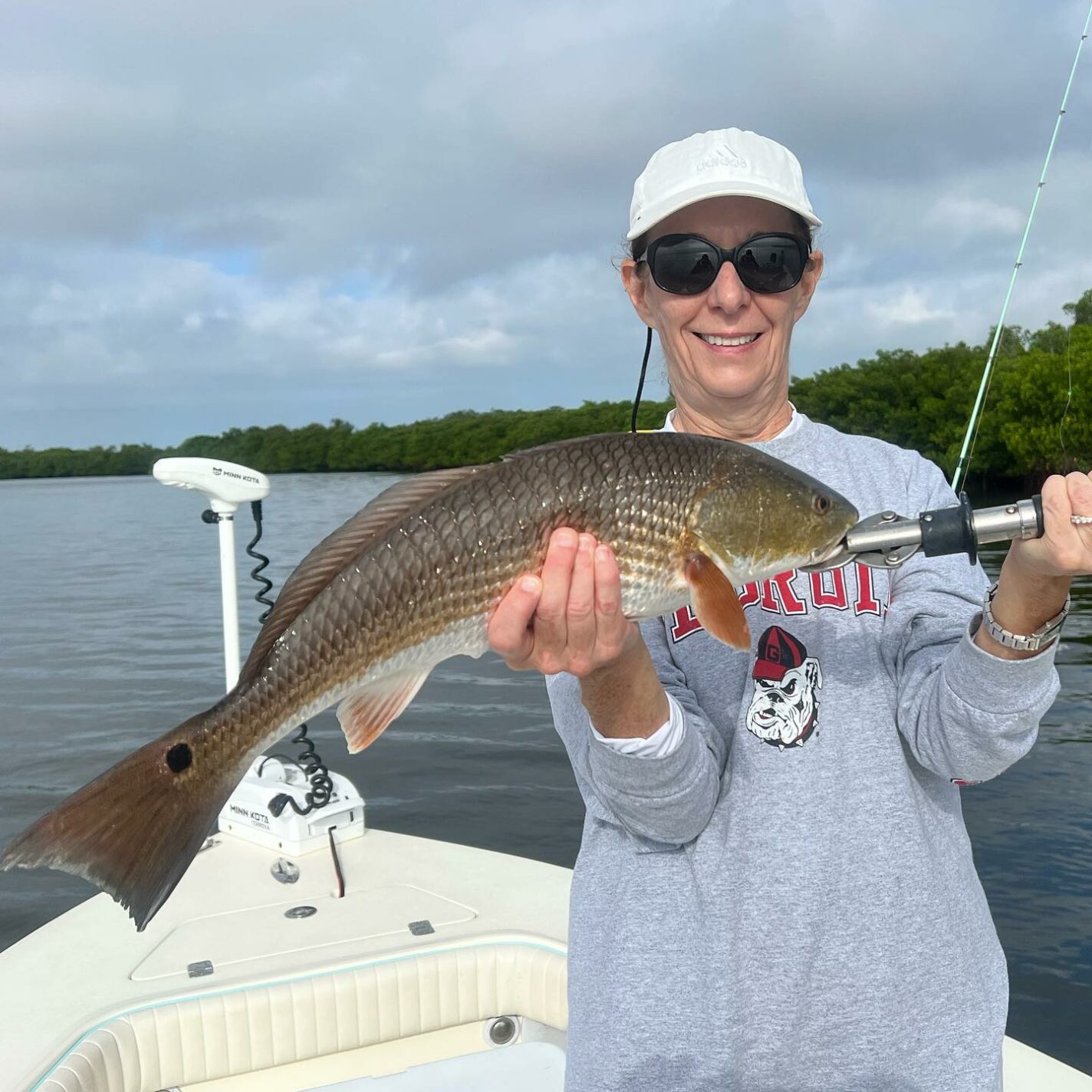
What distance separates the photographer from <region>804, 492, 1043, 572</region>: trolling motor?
1.96m

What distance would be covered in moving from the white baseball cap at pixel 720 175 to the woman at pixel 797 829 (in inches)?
0.5

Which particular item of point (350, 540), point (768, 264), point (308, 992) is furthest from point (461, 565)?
point (308, 992)

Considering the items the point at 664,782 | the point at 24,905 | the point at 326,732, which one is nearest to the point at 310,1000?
the point at 664,782

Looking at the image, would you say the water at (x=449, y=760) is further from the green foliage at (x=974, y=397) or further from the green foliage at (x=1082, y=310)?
the green foliage at (x=1082, y=310)

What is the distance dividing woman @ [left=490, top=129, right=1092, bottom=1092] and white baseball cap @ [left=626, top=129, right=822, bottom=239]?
0.04 ft

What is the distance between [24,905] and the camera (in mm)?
9289

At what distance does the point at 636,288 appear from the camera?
262cm

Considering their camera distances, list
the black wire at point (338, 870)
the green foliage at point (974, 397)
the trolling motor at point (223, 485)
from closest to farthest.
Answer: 1. the black wire at point (338, 870)
2. the trolling motor at point (223, 485)
3. the green foliage at point (974, 397)

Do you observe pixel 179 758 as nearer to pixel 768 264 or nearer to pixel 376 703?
pixel 376 703

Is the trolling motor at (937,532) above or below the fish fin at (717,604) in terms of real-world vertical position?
above

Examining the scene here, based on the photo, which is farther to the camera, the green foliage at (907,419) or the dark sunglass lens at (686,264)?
the green foliage at (907,419)

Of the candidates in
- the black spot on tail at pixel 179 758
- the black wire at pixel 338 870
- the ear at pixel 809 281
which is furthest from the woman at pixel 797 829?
the black wire at pixel 338 870

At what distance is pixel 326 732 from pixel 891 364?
177 feet

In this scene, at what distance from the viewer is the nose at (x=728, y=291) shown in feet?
7.78
